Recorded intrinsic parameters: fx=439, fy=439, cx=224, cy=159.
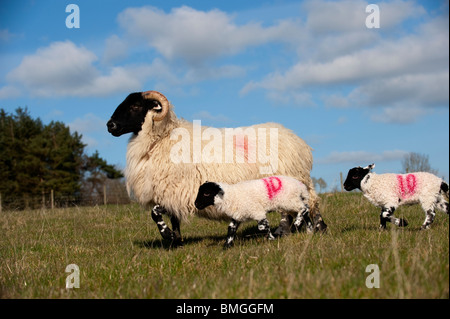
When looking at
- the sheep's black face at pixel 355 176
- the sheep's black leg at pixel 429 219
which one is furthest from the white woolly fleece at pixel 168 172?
the sheep's black leg at pixel 429 219

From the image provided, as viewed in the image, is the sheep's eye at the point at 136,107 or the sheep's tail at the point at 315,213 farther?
the sheep's tail at the point at 315,213

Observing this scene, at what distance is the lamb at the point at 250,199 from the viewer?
292 inches

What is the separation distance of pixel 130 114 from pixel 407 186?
5306 mm

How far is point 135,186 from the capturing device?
8570 mm

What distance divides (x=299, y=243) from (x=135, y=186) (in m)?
3.49

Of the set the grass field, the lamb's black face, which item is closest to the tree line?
the grass field

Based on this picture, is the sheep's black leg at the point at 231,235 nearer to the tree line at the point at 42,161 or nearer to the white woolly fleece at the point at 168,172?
the white woolly fleece at the point at 168,172

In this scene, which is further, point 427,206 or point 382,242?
point 427,206

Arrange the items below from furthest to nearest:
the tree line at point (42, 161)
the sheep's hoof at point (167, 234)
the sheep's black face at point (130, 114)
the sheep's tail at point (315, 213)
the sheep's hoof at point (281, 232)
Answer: the tree line at point (42, 161) < the sheep's tail at point (315, 213) < the sheep's black face at point (130, 114) < the sheep's hoof at point (167, 234) < the sheep's hoof at point (281, 232)

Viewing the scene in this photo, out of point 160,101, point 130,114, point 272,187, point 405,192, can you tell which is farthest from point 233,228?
point 405,192

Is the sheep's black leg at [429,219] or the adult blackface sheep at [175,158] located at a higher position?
the adult blackface sheep at [175,158]

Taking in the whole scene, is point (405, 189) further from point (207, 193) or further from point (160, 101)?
point (160, 101)
